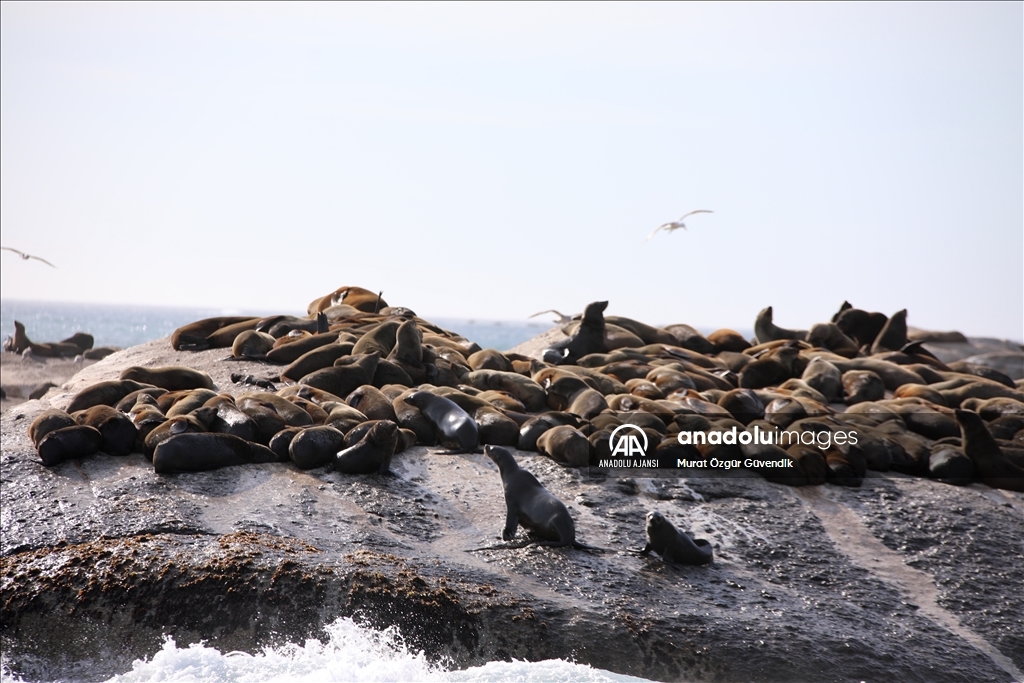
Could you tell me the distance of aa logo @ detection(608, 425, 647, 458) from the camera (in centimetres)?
758

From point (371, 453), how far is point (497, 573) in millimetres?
1695

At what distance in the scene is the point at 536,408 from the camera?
9336mm

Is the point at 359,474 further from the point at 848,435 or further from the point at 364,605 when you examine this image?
the point at 848,435

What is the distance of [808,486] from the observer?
298 inches

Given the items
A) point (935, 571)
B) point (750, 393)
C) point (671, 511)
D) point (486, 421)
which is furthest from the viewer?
point (750, 393)

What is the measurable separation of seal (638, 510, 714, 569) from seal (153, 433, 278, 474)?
3020mm

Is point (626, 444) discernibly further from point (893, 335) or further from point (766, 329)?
point (893, 335)

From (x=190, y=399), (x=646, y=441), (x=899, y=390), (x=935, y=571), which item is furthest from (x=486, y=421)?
(x=899, y=390)

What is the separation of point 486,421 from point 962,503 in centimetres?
397

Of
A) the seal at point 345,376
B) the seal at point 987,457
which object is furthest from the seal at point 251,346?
the seal at point 987,457

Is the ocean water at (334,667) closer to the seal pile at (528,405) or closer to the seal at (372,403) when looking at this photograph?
the seal pile at (528,405)

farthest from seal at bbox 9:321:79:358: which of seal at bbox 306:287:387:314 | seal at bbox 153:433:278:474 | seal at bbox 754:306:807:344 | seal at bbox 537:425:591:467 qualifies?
seal at bbox 537:425:591:467

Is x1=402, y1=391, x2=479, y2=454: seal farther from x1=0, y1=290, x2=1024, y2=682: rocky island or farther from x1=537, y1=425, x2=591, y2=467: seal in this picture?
x1=537, y1=425, x2=591, y2=467: seal

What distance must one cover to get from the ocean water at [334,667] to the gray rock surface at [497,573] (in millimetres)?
105
